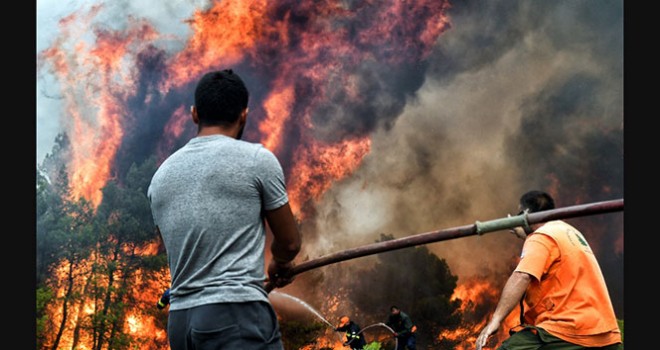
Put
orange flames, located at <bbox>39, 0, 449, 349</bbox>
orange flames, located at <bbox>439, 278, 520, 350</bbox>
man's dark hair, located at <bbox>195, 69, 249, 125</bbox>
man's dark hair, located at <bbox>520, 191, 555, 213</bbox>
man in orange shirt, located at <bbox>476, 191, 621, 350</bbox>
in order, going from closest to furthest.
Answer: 1. man's dark hair, located at <bbox>195, 69, 249, 125</bbox>
2. man in orange shirt, located at <bbox>476, 191, 621, 350</bbox>
3. man's dark hair, located at <bbox>520, 191, 555, 213</bbox>
4. orange flames, located at <bbox>439, 278, 520, 350</bbox>
5. orange flames, located at <bbox>39, 0, 449, 349</bbox>

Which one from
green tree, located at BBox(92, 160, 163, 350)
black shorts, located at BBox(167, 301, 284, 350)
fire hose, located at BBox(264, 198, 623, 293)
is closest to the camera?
black shorts, located at BBox(167, 301, 284, 350)

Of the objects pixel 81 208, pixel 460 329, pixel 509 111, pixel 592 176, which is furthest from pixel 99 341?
pixel 592 176

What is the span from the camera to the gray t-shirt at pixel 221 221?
2.32 m

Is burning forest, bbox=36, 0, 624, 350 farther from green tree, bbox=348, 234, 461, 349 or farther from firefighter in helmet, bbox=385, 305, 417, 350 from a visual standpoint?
firefighter in helmet, bbox=385, 305, 417, 350

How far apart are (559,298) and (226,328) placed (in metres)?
2.47

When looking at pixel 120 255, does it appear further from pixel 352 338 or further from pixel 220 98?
pixel 220 98

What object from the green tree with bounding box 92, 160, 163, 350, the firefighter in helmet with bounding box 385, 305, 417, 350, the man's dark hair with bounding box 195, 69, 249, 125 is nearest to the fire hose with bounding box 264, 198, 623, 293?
the man's dark hair with bounding box 195, 69, 249, 125

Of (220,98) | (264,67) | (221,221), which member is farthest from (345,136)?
(221,221)

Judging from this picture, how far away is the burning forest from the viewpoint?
15.8m

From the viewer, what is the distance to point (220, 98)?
2494 mm

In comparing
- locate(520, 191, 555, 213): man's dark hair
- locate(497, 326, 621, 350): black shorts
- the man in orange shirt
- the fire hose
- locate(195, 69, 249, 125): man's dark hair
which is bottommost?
locate(497, 326, 621, 350): black shorts

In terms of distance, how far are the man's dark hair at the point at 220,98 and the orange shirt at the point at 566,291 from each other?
2297 mm

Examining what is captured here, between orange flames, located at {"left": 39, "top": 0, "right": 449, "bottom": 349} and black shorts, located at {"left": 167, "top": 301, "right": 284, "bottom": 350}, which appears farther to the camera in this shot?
orange flames, located at {"left": 39, "top": 0, "right": 449, "bottom": 349}

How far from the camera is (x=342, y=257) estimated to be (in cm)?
360
